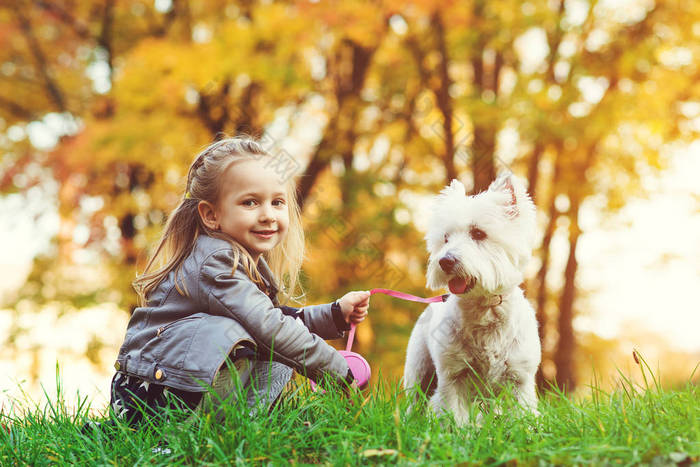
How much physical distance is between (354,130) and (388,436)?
7887 mm

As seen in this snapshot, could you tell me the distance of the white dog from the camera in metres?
2.90

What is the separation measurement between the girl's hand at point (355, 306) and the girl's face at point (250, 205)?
1.59 ft

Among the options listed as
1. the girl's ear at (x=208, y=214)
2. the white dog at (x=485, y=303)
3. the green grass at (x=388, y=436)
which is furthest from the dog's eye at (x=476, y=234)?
the girl's ear at (x=208, y=214)

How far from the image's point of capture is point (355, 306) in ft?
9.84

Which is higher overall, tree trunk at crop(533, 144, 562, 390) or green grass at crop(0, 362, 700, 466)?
tree trunk at crop(533, 144, 562, 390)

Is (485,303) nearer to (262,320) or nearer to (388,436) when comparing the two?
(388,436)

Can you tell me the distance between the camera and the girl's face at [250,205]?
2840 mm

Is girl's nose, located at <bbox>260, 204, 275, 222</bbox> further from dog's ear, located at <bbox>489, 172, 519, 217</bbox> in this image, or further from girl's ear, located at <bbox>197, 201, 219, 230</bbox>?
dog's ear, located at <bbox>489, 172, 519, 217</bbox>

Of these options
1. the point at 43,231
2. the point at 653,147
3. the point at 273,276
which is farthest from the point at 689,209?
the point at 43,231

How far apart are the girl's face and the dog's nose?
81 cm

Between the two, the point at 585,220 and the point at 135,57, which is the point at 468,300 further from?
the point at 585,220

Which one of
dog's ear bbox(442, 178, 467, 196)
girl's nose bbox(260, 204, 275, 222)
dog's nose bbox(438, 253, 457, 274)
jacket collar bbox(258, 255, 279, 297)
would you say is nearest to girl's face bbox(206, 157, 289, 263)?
girl's nose bbox(260, 204, 275, 222)

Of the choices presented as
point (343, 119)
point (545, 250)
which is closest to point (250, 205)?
point (343, 119)

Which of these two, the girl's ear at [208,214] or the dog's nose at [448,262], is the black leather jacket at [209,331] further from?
the dog's nose at [448,262]
